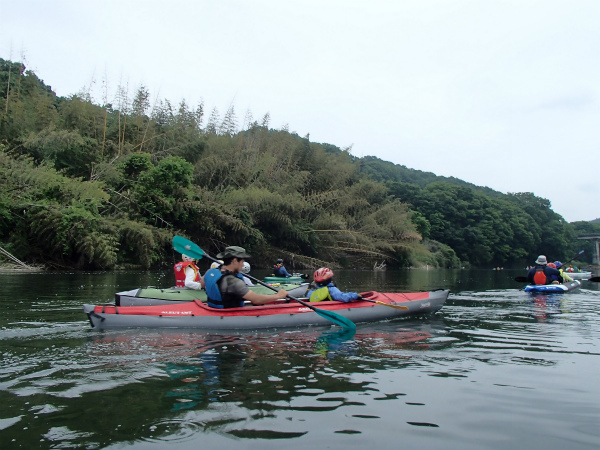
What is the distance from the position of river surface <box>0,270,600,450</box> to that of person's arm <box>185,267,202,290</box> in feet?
5.08

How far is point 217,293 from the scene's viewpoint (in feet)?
20.8

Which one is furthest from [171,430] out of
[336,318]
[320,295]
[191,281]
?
[191,281]

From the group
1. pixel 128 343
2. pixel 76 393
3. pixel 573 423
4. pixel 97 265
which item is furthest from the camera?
pixel 97 265

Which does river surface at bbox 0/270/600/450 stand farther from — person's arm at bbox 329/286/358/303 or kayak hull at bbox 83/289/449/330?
person's arm at bbox 329/286/358/303

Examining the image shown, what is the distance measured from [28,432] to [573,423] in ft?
11.0

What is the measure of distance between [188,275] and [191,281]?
0.11 m

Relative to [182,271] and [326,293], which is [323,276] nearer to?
[326,293]

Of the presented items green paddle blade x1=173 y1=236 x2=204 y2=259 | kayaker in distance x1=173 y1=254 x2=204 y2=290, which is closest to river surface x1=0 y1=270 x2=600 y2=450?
green paddle blade x1=173 y1=236 x2=204 y2=259

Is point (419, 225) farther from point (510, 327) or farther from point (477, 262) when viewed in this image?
point (510, 327)

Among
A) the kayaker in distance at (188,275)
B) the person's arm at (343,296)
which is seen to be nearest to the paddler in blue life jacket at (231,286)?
the person's arm at (343,296)

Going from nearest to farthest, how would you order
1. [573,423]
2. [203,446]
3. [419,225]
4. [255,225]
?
[203,446] < [573,423] < [255,225] < [419,225]

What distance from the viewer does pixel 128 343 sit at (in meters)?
5.43

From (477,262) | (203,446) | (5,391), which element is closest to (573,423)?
(203,446)

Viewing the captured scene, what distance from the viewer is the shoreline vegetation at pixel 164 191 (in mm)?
18547
